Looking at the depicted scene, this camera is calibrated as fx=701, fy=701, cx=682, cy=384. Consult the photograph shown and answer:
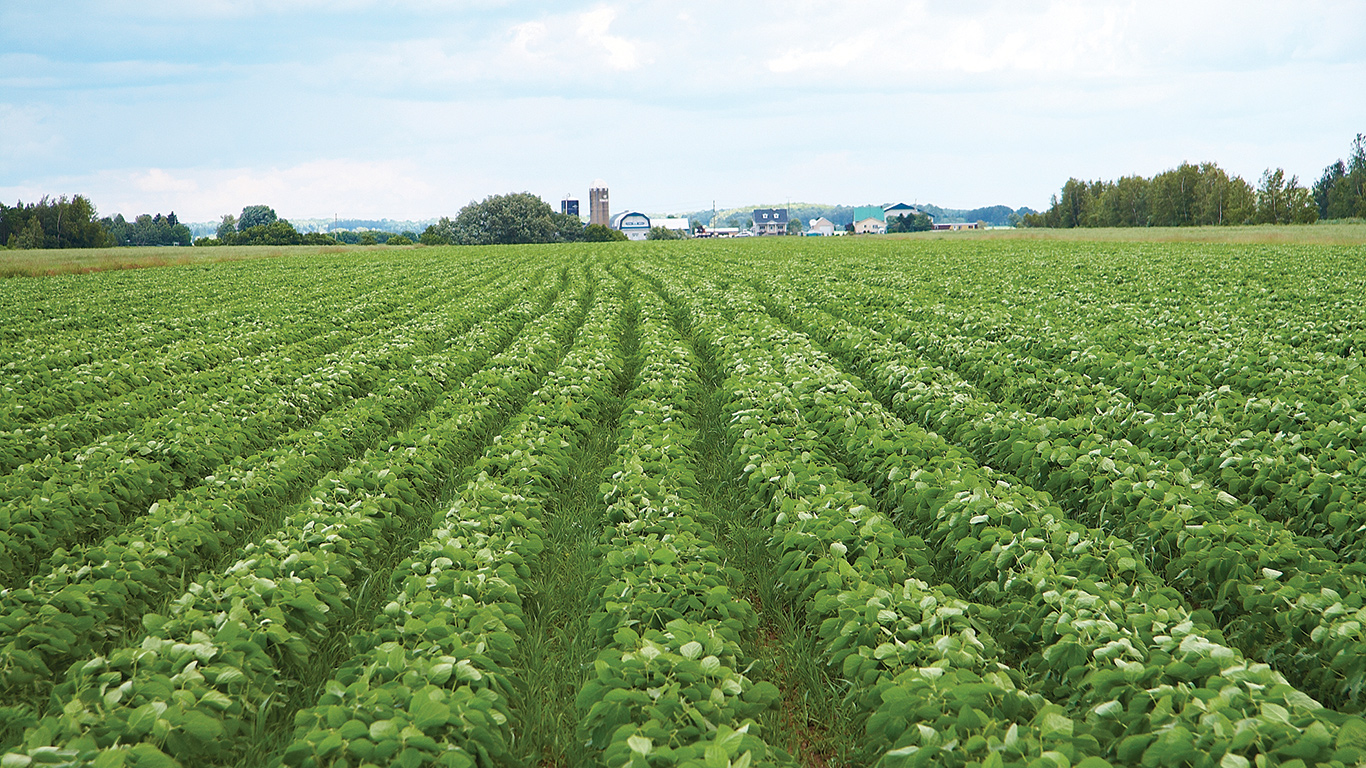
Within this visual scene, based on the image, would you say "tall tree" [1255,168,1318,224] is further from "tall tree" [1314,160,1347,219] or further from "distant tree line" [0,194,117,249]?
"distant tree line" [0,194,117,249]

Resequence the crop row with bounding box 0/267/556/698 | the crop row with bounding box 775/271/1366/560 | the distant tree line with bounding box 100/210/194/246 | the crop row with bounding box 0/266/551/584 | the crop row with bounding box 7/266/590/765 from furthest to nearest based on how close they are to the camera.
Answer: the distant tree line with bounding box 100/210/194/246 → the crop row with bounding box 0/266/551/584 → the crop row with bounding box 775/271/1366/560 → the crop row with bounding box 0/267/556/698 → the crop row with bounding box 7/266/590/765

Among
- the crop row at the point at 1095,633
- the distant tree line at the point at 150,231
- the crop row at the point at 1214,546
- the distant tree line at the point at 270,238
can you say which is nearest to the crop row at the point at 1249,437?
the crop row at the point at 1214,546

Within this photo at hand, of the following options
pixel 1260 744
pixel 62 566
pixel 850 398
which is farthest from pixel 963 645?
pixel 62 566

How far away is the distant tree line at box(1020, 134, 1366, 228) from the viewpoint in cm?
9475

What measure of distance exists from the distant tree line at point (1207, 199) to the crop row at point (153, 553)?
117170 mm

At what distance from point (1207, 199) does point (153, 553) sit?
12993 centimetres

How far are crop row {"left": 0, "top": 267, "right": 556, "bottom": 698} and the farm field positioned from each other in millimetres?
35

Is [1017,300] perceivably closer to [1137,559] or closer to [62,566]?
[1137,559]

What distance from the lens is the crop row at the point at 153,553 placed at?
4.70 m

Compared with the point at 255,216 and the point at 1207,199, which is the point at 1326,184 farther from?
the point at 255,216

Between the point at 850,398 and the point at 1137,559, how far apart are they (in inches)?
168

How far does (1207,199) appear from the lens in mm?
102938

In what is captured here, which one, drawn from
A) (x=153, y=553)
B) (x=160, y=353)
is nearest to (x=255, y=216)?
(x=160, y=353)

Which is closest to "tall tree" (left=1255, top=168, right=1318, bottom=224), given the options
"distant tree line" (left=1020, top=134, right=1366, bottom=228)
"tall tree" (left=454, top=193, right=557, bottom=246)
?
"distant tree line" (left=1020, top=134, right=1366, bottom=228)
